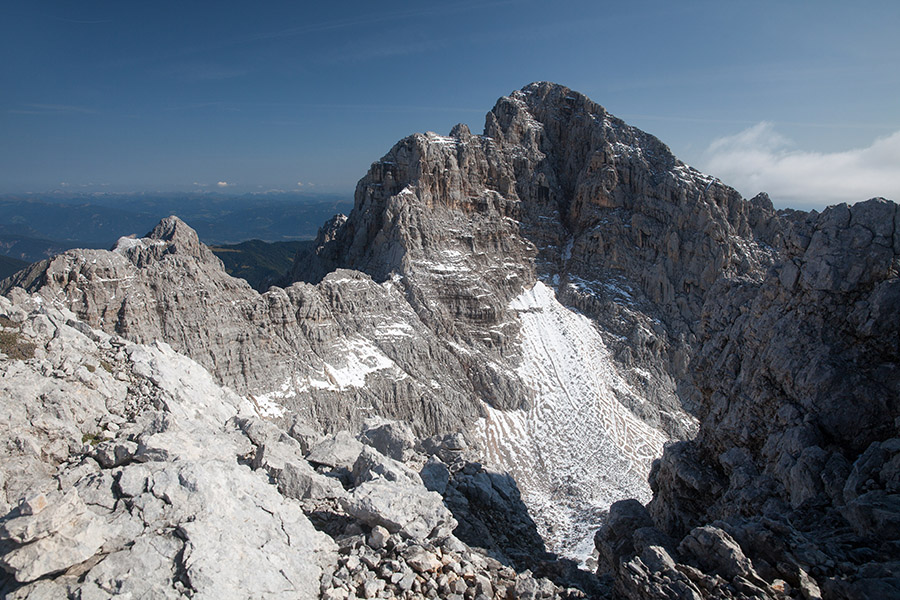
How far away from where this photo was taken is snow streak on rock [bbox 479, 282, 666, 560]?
53234 mm

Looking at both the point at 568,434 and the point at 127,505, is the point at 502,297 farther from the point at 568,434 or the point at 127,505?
the point at 127,505

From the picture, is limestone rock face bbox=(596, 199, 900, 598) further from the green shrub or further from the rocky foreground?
the green shrub

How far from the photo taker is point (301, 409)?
171ft

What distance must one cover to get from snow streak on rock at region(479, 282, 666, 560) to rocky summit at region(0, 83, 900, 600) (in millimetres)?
408

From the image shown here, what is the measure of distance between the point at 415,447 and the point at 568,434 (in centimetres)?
4019

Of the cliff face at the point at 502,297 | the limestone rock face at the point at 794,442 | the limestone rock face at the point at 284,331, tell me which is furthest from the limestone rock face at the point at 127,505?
the cliff face at the point at 502,297

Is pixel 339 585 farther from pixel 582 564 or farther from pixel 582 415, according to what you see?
pixel 582 415

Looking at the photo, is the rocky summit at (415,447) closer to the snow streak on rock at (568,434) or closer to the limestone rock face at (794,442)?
the limestone rock face at (794,442)

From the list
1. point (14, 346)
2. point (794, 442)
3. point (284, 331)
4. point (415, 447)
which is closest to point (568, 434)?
point (284, 331)

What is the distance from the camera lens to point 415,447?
30.2m

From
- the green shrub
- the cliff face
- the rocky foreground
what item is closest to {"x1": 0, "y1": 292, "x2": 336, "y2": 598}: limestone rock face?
the rocky foreground

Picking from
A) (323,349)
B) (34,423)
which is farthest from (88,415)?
(323,349)

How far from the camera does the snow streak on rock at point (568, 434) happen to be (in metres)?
53.2

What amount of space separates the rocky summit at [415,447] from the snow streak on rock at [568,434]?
1.34 ft
